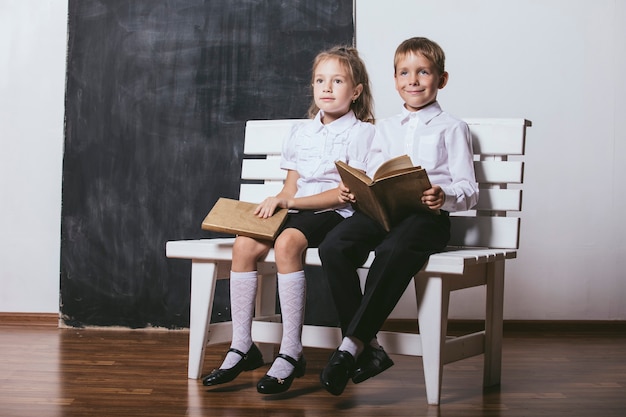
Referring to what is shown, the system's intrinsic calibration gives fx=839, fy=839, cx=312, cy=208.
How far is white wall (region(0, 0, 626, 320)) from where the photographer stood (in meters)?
3.11

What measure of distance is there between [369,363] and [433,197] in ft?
1.36

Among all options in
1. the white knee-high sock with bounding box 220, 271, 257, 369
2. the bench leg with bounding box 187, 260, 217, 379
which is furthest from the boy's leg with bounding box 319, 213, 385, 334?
the bench leg with bounding box 187, 260, 217, 379

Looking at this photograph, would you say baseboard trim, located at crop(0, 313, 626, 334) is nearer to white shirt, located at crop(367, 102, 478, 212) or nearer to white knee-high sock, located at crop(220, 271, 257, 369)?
white shirt, located at crop(367, 102, 478, 212)

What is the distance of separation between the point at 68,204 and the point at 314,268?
0.94 meters

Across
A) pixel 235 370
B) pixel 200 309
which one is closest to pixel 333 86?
pixel 200 309

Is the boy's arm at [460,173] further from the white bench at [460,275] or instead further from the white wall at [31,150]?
the white wall at [31,150]

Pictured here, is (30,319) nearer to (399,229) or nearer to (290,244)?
(290,244)

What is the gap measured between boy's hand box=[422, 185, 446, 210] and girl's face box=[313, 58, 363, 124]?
462 millimetres

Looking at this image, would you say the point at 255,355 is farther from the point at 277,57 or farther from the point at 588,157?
the point at 588,157

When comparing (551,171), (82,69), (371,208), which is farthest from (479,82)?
(82,69)

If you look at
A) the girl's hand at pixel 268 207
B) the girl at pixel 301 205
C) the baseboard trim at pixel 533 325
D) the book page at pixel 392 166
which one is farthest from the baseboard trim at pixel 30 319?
the book page at pixel 392 166

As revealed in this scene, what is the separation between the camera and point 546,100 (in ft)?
10.2

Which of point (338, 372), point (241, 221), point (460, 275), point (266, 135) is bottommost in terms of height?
point (338, 372)

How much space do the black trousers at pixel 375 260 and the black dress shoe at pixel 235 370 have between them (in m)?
0.24
